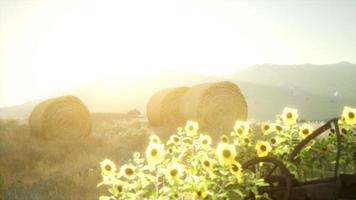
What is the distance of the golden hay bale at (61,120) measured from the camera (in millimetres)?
13648

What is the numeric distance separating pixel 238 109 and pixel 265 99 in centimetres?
6739

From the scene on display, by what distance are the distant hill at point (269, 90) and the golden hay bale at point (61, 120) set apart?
173ft

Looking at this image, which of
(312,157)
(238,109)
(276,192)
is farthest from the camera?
(238,109)

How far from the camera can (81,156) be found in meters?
10.6

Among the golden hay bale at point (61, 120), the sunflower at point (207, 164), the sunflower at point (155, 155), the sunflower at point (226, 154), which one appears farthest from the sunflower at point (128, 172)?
the golden hay bale at point (61, 120)

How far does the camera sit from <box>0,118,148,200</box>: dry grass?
7479 millimetres

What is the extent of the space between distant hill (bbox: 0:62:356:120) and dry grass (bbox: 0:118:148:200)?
53.5 meters

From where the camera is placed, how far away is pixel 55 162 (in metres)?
10.4

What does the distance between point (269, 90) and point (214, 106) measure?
76.0 meters

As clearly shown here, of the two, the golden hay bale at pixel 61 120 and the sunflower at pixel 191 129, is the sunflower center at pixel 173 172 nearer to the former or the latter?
the sunflower at pixel 191 129

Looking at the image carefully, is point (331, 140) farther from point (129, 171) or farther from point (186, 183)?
point (129, 171)

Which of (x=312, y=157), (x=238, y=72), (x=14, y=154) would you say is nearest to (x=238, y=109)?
(x=14, y=154)

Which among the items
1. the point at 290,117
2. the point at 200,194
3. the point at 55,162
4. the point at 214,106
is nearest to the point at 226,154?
the point at 200,194

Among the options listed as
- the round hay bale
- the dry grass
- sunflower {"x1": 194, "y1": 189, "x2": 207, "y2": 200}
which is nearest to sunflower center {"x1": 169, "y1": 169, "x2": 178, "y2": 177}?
sunflower {"x1": 194, "y1": 189, "x2": 207, "y2": 200}
